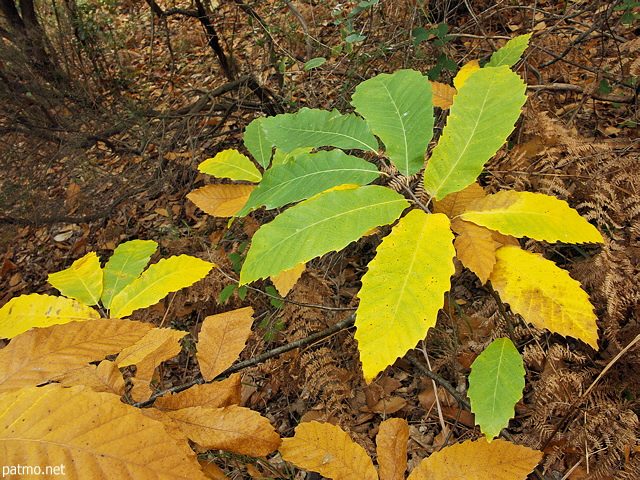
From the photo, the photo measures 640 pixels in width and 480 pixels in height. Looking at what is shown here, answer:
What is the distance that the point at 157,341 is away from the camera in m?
0.99

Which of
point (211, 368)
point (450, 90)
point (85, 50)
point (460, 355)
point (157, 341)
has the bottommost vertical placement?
point (460, 355)

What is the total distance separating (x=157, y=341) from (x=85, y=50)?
5.01 m

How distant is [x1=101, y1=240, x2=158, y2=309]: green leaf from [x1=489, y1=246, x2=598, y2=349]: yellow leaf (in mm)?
967

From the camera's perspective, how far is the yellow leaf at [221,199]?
1.47 m

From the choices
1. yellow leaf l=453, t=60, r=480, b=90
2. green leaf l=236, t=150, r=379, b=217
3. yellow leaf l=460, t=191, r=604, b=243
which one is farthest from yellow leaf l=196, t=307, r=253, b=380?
yellow leaf l=453, t=60, r=480, b=90

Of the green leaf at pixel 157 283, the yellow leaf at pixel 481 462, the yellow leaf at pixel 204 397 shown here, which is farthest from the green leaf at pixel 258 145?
the yellow leaf at pixel 481 462

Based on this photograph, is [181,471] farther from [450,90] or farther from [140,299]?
[450,90]

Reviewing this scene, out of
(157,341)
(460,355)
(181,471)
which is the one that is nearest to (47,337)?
(157,341)

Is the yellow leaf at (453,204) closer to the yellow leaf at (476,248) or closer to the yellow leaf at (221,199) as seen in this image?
the yellow leaf at (476,248)

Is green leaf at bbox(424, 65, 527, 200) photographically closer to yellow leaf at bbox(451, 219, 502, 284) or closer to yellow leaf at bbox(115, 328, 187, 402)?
yellow leaf at bbox(451, 219, 502, 284)

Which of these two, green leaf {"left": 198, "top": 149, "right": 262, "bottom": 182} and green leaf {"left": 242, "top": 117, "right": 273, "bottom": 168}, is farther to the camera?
green leaf {"left": 242, "top": 117, "right": 273, "bottom": 168}

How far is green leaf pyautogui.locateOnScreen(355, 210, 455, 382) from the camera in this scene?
0.69 m

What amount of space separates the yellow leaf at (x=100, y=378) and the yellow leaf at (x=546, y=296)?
85cm

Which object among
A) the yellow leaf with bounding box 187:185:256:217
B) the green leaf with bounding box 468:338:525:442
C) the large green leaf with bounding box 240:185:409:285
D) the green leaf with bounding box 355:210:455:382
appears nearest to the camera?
the green leaf with bounding box 355:210:455:382
